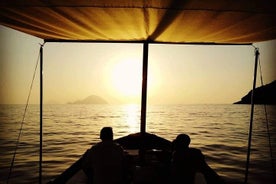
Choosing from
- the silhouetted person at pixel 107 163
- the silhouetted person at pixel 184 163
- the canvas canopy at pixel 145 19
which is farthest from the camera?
the silhouetted person at pixel 184 163

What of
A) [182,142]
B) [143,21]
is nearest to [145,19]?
[143,21]

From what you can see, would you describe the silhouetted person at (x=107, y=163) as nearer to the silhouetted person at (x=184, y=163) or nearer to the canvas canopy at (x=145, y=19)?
the silhouetted person at (x=184, y=163)

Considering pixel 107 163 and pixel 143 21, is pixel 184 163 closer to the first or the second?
pixel 107 163

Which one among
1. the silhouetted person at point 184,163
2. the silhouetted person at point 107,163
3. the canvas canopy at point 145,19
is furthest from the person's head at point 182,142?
the canvas canopy at point 145,19

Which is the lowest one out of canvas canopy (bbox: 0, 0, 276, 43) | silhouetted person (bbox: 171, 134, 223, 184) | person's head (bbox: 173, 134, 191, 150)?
silhouetted person (bbox: 171, 134, 223, 184)

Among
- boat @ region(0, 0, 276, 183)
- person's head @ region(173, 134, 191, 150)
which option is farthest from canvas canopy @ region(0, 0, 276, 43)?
person's head @ region(173, 134, 191, 150)

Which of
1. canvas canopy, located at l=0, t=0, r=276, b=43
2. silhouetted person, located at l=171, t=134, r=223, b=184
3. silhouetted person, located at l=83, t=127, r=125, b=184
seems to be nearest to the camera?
canvas canopy, located at l=0, t=0, r=276, b=43

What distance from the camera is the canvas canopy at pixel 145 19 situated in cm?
337

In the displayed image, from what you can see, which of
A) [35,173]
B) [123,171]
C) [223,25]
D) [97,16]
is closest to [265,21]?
[223,25]

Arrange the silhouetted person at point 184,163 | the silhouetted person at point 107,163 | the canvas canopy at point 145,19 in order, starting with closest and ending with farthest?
the canvas canopy at point 145,19, the silhouetted person at point 107,163, the silhouetted person at point 184,163

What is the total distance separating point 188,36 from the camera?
5.39m

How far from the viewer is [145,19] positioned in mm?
4090

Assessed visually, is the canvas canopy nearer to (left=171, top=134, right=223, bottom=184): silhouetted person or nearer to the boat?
the boat

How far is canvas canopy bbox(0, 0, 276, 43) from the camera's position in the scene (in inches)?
133
